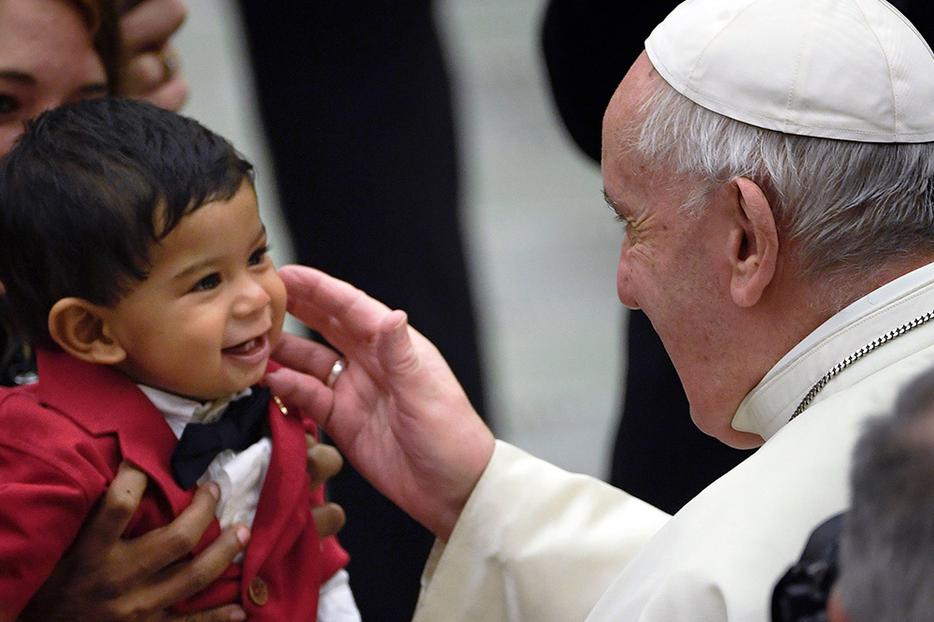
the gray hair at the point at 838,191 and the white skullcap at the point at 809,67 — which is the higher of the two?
the white skullcap at the point at 809,67

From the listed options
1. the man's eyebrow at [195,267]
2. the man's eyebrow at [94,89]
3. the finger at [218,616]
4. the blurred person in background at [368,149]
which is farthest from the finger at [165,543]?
the blurred person in background at [368,149]

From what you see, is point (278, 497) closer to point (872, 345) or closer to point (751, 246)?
point (751, 246)

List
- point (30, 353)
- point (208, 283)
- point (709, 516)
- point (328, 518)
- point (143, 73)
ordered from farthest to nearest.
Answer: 1. point (143, 73)
2. point (30, 353)
3. point (328, 518)
4. point (208, 283)
5. point (709, 516)

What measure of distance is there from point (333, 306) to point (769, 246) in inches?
34.5

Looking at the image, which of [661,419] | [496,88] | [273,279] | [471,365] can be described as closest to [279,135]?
[471,365]

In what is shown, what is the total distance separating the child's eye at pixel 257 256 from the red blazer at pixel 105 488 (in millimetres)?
254

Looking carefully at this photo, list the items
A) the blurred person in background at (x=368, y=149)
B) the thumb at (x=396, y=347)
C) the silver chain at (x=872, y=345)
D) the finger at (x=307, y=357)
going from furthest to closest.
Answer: the blurred person in background at (x=368, y=149) < the finger at (x=307, y=357) < the thumb at (x=396, y=347) < the silver chain at (x=872, y=345)

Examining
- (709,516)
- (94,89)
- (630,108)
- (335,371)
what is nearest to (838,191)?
(630,108)

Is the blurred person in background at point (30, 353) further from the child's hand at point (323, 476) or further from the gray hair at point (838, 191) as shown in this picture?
the gray hair at point (838, 191)

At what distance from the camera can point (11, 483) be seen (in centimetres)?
219

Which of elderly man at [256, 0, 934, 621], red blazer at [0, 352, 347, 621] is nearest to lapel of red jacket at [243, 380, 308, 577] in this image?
red blazer at [0, 352, 347, 621]

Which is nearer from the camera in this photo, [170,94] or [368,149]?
[170,94]

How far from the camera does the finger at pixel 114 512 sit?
7.39 ft

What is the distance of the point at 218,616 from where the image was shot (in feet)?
7.95
